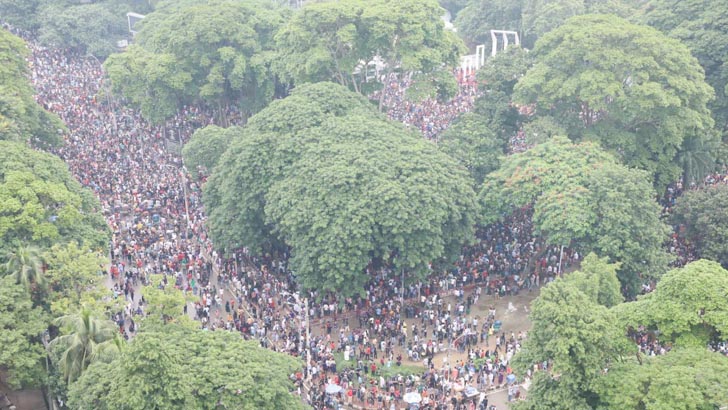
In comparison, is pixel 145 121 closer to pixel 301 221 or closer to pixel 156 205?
pixel 156 205

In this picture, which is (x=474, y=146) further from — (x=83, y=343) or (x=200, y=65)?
(x=83, y=343)

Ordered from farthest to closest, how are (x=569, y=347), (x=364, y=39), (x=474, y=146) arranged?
(x=364, y=39) < (x=474, y=146) < (x=569, y=347)

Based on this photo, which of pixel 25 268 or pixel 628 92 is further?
pixel 628 92

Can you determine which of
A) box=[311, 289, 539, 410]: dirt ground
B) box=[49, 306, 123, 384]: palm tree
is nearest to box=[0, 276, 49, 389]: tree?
box=[49, 306, 123, 384]: palm tree

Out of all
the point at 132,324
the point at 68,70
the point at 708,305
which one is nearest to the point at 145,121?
the point at 68,70

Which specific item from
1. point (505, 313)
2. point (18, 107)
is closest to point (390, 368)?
point (505, 313)

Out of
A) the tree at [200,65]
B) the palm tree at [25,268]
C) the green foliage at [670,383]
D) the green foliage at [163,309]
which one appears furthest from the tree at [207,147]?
the green foliage at [670,383]

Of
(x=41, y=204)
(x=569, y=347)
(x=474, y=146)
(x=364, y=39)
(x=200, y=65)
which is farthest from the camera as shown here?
(x=200, y=65)

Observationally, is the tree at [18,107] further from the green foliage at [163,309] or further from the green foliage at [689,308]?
the green foliage at [689,308]
